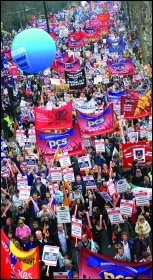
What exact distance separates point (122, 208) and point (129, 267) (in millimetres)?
3770

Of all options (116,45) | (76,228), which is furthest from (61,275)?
(116,45)

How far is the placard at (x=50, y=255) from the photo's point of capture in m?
9.49

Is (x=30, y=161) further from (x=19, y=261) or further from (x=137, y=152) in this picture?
(x=19, y=261)

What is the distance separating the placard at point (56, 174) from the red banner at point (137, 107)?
4857 mm

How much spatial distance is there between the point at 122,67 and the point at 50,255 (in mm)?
18073

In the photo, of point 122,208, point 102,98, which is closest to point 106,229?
point 122,208

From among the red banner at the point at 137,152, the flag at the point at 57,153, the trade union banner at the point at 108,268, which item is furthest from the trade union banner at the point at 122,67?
the trade union banner at the point at 108,268

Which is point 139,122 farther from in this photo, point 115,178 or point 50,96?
point 50,96

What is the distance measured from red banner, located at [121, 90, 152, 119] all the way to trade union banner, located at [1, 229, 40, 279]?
9.00 m

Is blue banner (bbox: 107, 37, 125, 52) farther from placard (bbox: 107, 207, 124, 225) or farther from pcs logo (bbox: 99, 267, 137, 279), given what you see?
pcs logo (bbox: 99, 267, 137, 279)

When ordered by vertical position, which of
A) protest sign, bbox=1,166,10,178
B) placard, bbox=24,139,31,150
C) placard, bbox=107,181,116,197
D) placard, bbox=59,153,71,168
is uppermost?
placard, bbox=59,153,71,168

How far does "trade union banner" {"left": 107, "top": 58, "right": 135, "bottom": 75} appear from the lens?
2612 centimetres

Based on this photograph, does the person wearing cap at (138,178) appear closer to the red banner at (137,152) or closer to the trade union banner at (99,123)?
the red banner at (137,152)

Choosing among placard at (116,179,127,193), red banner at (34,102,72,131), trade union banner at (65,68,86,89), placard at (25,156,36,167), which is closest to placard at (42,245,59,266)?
placard at (116,179,127,193)
